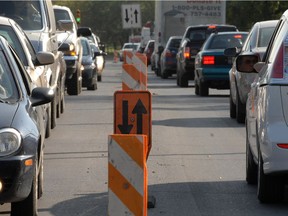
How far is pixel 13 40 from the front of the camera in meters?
13.4

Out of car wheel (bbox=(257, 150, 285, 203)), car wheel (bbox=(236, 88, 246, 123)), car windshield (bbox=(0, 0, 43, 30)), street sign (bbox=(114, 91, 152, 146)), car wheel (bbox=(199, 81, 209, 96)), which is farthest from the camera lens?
car wheel (bbox=(199, 81, 209, 96))

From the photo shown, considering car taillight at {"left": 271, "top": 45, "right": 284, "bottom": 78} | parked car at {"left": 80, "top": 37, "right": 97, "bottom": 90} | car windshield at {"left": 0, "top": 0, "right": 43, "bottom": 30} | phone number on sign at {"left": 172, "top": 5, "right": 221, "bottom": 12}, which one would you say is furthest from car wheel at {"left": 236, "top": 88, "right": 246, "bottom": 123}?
phone number on sign at {"left": 172, "top": 5, "right": 221, "bottom": 12}

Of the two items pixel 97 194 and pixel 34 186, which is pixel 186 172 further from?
pixel 34 186

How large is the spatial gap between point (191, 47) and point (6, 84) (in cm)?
2158

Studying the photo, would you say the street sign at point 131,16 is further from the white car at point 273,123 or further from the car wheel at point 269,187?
the car wheel at point 269,187

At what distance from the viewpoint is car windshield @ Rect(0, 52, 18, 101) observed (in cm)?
944

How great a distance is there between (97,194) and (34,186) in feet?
6.36

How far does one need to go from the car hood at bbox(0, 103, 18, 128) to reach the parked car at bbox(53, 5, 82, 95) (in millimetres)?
12313

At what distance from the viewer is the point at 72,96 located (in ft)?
85.4

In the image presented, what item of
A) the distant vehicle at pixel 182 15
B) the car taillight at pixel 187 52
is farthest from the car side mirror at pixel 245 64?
the distant vehicle at pixel 182 15

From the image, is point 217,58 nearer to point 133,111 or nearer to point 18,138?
point 133,111

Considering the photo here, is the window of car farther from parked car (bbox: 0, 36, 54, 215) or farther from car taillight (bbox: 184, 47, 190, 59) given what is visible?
car taillight (bbox: 184, 47, 190, 59)

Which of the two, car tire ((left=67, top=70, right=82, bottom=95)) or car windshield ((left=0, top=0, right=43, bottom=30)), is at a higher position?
car windshield ((left=0, top=0, right=43, bottom=30))

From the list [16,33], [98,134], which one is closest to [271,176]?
[16,33]
